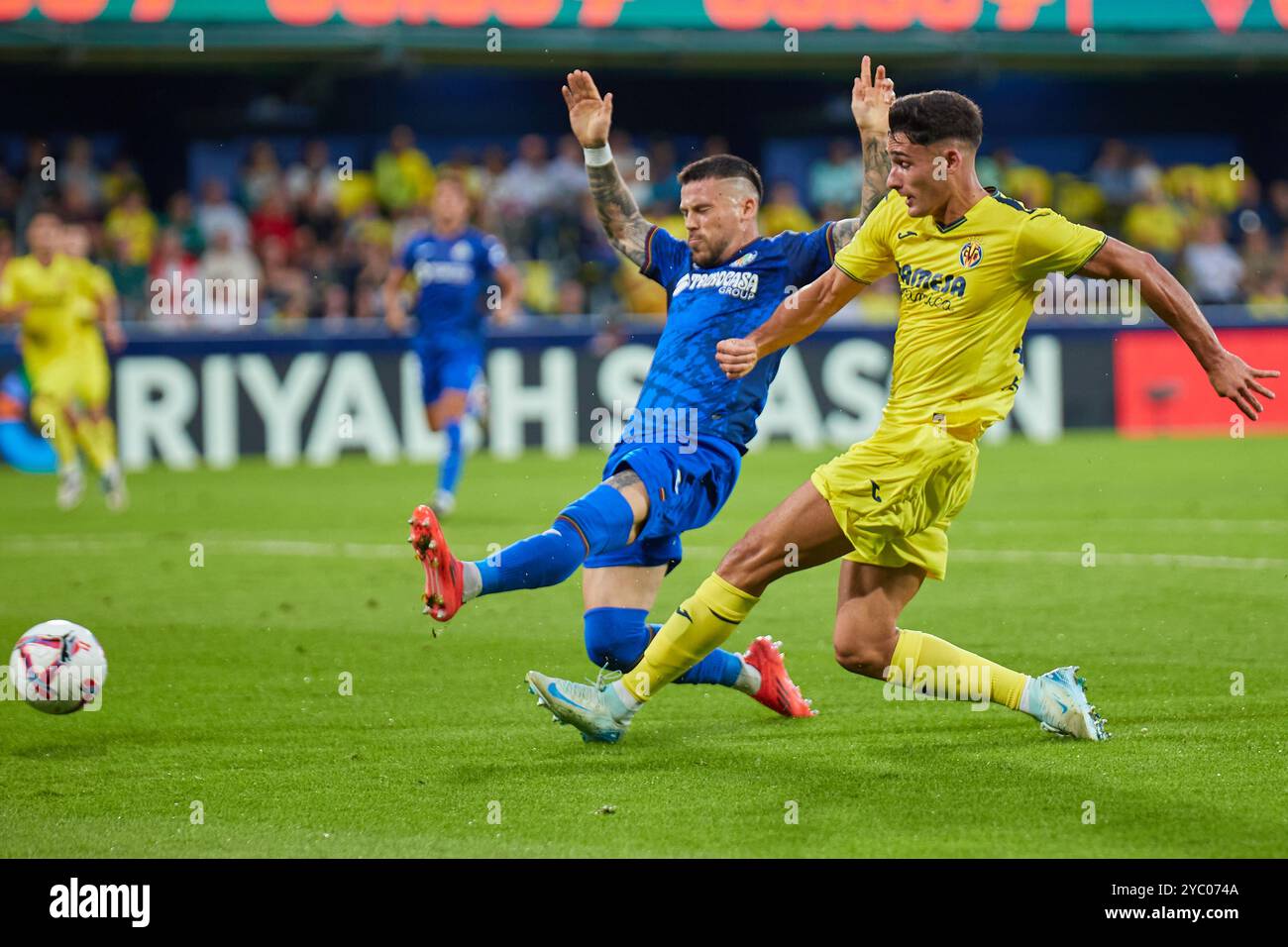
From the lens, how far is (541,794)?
202 inches

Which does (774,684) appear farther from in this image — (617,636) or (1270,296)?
(1270,296)

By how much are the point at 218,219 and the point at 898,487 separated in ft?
53.9

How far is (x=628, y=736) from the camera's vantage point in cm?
603

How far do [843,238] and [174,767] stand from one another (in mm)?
2825

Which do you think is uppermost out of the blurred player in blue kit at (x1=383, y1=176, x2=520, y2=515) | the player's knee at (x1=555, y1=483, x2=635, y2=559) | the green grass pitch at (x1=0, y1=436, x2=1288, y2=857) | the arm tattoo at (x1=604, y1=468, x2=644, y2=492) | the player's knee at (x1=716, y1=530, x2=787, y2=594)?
the blurred player in blue kit at (x1=383, y1=176, x2=520, y2=515)

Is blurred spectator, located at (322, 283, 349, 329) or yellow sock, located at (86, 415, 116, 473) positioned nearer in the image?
yellow sock, located at (86, 415, 116, 473)

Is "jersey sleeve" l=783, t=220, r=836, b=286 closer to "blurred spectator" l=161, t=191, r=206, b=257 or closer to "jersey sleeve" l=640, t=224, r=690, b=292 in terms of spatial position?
"jersey sleeve" l=640, t=224, r=690, b=292

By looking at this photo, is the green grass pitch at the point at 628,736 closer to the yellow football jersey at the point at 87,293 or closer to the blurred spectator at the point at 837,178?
the yellow football jersey at the point at 87,293

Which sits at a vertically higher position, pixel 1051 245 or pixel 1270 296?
pixel 1270 296

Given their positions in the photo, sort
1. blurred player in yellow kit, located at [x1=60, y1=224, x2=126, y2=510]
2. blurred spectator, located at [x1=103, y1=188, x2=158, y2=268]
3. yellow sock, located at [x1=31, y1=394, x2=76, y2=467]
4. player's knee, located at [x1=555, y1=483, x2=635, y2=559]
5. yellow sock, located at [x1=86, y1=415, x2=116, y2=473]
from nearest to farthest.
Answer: player's knee, located at [x1=555, y1=483, x2=635, y2=559] → yellow sock, located at [x1=86, y1=415, x2=116, y2=473] → yellow sock, located at [x1=31, y1=394, x2=76, y2=467] → blurred player in yellow kit, located at [x1=60, y1=224, x2=126, y2=510] → blurred spectator, located at [x1=103, y1=188, x2=158, y2=268]

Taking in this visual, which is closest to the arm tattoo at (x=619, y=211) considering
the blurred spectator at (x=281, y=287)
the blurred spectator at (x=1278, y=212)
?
the blurred spectator at (x=281, y=287)

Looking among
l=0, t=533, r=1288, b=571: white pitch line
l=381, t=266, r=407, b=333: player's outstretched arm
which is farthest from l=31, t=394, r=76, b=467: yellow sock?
l=381, t=266, r=407, b=333: player's outstretched arm

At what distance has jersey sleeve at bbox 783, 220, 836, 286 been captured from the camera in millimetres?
6184

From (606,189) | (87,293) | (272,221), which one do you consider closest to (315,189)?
(272,221)
